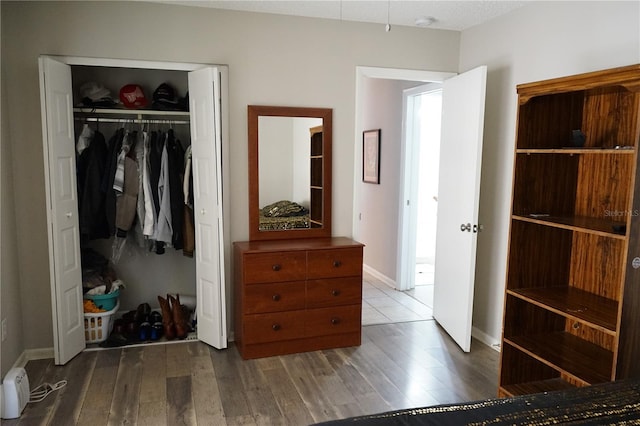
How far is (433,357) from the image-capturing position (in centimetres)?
347

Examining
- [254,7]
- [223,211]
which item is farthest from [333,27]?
[223,211]

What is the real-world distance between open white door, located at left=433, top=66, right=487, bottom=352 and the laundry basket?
2677 millimetres

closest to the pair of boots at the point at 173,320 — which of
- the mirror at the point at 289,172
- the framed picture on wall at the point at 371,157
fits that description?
the mirror at the point at 289,172

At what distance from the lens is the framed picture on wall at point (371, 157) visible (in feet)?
18.0

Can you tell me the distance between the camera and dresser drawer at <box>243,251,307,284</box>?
10.8 ft

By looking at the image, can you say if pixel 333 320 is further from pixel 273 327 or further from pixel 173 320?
pixel 173 320

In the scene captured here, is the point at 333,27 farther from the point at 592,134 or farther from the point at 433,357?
the point at 433,357

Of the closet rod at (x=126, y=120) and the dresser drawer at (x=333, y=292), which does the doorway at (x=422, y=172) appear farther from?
the closet rod at (x=126, y=120)

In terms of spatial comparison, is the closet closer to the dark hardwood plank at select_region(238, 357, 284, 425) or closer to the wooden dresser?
the wooden dresser

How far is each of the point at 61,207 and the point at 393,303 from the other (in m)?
3.06

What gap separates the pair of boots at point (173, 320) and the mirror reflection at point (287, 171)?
0.97m

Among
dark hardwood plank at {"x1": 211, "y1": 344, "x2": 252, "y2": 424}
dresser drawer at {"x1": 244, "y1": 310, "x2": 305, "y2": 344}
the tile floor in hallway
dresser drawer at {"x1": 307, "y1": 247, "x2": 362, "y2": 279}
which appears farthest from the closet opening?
the tile floor in hallway

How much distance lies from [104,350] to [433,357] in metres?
2.45

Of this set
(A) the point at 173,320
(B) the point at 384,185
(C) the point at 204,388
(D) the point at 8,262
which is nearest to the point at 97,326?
(A) the point at 173,320
